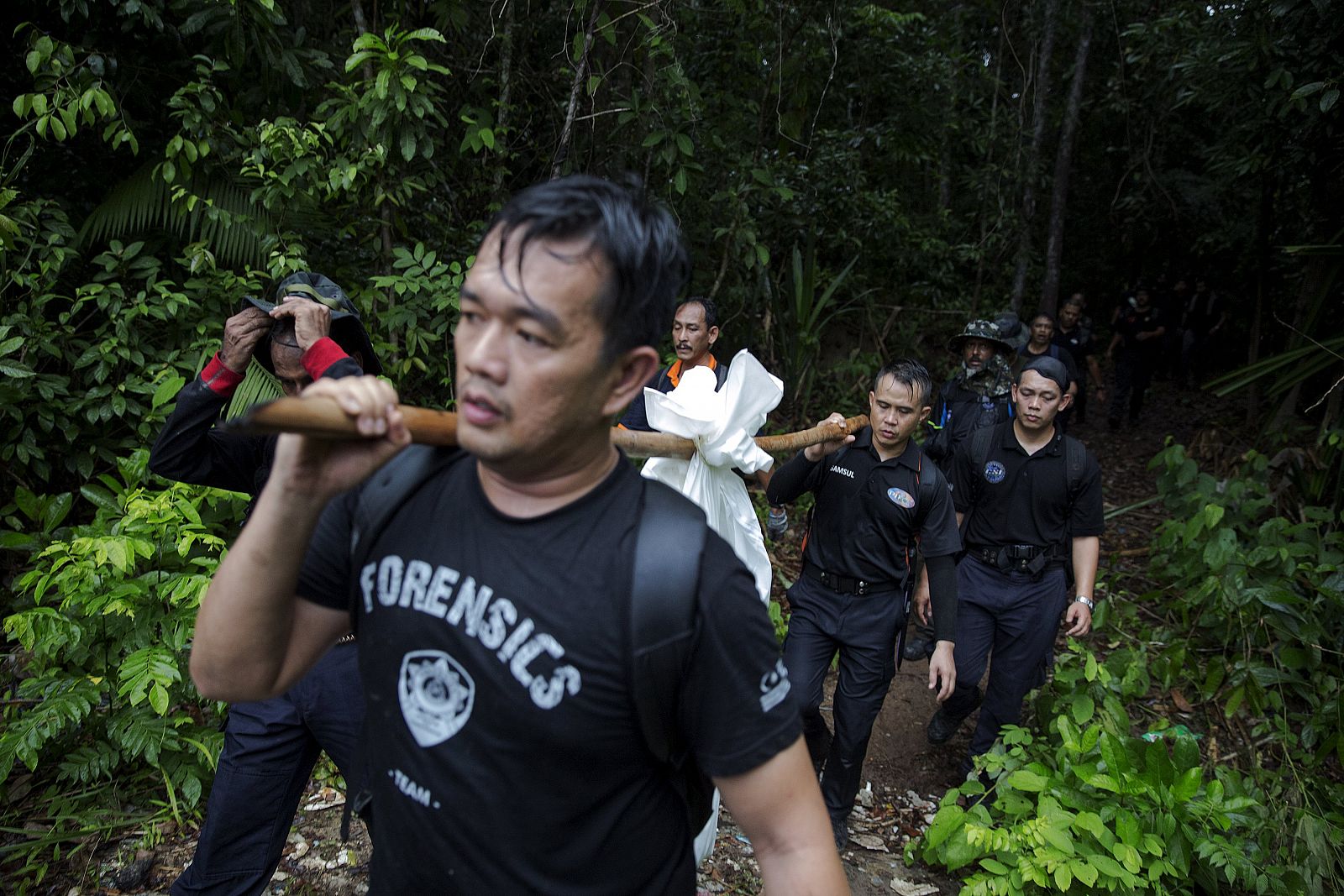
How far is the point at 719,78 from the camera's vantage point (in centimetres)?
762

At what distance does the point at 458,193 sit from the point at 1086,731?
503cm

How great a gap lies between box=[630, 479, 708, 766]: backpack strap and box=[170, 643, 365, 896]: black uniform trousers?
1437 millimetres

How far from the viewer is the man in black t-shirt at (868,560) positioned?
3.93 m

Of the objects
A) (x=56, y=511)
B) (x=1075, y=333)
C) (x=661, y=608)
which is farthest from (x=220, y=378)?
(x=1075, y=333)

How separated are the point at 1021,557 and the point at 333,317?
11.6 feet

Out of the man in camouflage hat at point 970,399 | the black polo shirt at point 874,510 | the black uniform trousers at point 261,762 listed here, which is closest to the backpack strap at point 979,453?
the black polo shirt at point 874,510

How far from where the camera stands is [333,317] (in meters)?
2.59

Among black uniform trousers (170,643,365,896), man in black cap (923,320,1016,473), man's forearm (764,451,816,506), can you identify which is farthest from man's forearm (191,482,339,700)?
man in black cap (923,320,1016,473)

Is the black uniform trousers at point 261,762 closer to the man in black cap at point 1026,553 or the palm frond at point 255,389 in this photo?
the palm frond at point 255,389

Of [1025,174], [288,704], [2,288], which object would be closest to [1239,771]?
[288,704]

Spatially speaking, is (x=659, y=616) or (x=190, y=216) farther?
(x=190, y=216)

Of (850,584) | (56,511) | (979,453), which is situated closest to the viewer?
(56,511)

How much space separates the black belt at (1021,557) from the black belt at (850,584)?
883 millimetres

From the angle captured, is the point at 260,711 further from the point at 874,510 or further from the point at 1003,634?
the point at 1003,634
